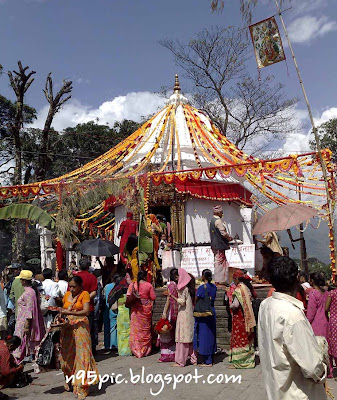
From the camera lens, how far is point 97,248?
32.1ft

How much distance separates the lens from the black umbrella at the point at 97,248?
959 centimetres

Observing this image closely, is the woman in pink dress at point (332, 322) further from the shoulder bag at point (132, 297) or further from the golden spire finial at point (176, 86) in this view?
the golden spire finial at point (176, 86)

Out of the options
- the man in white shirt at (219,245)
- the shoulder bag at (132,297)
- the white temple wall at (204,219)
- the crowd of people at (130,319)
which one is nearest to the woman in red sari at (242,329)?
the crowd of people at (130,319)

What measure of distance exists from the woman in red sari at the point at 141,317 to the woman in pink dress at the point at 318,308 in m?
2.71

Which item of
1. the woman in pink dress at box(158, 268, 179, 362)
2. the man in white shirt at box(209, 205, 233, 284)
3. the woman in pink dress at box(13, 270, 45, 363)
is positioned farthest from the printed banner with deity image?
the woman in pink dress at box(13, 270, 45, 363)

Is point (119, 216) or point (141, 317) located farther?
point (119, 216)

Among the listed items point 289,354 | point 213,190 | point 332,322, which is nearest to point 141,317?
point 332,322

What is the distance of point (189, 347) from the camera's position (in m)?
Result: 7.20

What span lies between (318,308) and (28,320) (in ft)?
A: 15.2

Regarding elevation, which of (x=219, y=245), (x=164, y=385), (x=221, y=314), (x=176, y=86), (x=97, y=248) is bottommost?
(x=164, y=385)

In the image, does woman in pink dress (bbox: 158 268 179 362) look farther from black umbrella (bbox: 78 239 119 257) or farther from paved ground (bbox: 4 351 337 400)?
black umbrella (bbox: 78 239 119 257)

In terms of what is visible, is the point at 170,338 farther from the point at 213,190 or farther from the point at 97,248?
the point at 213,190

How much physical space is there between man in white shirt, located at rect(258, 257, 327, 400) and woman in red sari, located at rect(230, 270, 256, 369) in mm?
3967

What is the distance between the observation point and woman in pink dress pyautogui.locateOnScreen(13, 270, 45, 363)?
7160 millimetres
